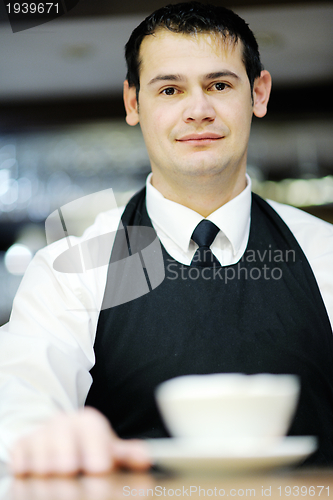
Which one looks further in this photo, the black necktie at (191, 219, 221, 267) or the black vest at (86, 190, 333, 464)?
the black necktie at (191, 219, 221, 267)

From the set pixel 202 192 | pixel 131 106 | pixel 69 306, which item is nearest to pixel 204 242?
pixel 202 192

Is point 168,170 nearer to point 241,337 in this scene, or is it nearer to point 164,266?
point 164,266

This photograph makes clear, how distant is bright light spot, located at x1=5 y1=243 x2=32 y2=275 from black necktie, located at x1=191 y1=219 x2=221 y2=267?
70cm

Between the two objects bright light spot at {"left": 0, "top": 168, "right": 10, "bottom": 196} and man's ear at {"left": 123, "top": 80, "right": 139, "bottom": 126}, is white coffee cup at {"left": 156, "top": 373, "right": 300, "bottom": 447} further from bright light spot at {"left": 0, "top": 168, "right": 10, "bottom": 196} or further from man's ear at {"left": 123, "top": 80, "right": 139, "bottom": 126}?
bright light spot at {"left": 0, "top": 168, "right": 10, "bottom": 196}

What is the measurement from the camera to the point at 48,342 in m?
0.89

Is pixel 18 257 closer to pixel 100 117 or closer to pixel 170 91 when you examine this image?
pixel 100 117

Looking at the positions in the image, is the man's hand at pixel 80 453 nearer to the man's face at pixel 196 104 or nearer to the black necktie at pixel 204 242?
the black necktie at pixel 204 242

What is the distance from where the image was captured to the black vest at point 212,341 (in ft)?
3.22

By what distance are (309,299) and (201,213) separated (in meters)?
0.35

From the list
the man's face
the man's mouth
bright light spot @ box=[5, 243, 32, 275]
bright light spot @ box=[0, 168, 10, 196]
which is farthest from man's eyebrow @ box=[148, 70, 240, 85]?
bright light spot @ box=[5, 243, 32, 275]

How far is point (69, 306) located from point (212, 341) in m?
0.33

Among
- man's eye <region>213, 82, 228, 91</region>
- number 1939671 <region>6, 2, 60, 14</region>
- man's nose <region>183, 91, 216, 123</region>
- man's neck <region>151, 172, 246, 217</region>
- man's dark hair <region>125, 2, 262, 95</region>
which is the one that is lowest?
man's neck <region>151, 172, 246, 217</region>

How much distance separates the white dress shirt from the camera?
786 mm

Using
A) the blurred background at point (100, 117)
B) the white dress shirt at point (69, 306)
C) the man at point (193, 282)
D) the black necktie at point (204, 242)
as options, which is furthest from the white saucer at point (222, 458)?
the blurred background at point (100, 117)
